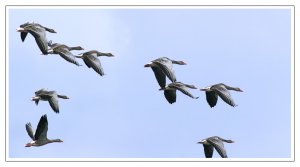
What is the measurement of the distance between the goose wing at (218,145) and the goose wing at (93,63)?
250 cm

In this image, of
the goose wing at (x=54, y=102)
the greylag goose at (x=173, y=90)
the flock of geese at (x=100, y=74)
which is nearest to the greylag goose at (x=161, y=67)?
the flock of geese at (x=100, y=74)

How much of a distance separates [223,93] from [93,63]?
2629 mm

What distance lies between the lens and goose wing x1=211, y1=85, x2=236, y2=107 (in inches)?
672

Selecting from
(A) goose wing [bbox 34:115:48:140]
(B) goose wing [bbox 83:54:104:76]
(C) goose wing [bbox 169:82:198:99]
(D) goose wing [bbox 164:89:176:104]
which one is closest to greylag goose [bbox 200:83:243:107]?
(C) goose wing [bbox 169:82:198:99]

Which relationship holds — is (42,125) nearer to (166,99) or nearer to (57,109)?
(57,109)

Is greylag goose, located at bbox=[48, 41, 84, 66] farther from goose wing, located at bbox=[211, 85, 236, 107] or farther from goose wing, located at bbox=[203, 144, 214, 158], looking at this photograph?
goose wing, located at bbox=[203, 144, 214, 158]

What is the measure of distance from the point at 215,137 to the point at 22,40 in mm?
4326

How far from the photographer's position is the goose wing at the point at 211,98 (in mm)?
17125

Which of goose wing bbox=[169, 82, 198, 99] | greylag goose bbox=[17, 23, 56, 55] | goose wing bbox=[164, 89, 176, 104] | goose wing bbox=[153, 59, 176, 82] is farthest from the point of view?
goose wing bbox=[164, 89, 176, 104]

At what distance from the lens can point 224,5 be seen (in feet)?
56.2

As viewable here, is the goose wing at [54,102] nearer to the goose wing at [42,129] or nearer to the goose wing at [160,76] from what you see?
the goose wing at [42,129]

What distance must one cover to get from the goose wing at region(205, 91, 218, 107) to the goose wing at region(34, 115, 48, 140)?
3200 millimetres
